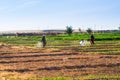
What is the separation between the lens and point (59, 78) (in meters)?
18.0

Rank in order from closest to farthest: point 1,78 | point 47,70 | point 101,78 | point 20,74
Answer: point 101,78, point 1,78, point 20,74, point 47,70

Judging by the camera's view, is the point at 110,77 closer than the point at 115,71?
Yes

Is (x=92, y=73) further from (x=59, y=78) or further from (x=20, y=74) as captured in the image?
(x=20, y=74)

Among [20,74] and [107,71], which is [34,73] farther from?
[107,71]

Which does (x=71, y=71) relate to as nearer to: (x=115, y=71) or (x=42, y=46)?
(x=115, y=71)

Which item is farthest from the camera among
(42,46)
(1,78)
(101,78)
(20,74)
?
(42,46)

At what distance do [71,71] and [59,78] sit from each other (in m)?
2.99

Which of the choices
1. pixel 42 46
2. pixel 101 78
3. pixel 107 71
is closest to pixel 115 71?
pixel 107 71

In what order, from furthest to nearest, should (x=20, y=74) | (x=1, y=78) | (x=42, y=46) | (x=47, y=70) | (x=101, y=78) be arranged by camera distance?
(x=42, y=46), (x=47, y=70), (x=20, y=74), (x=1, y=78), (x=101, y=78)

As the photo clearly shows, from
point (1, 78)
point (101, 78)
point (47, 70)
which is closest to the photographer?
point (101, 78)

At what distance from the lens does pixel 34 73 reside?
20.5 meters

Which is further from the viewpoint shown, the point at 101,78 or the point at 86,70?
the point at 86,70

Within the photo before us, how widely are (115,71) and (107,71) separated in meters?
0.44

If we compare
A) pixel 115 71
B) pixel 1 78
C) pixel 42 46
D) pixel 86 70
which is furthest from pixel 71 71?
pixel 42 46
